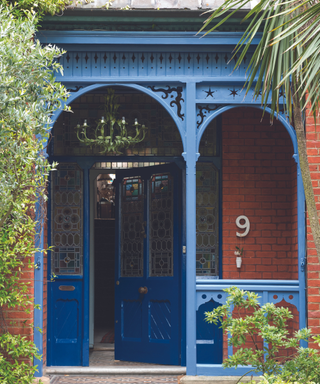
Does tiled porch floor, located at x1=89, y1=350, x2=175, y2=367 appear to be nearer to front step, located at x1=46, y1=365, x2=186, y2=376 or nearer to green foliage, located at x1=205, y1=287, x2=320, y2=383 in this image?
front step, located at x1=46, y1=365, x2=186, y2=376

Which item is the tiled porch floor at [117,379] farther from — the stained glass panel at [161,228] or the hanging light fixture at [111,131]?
the hanging light fixture at [111,131]

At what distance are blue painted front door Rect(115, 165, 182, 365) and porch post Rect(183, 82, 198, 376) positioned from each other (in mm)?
1106

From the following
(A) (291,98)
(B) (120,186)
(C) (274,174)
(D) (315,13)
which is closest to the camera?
(D) (315,13)

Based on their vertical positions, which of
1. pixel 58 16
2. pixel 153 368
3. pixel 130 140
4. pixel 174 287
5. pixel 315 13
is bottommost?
pixel 153 368

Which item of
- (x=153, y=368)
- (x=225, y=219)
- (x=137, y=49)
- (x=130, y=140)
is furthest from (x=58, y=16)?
(x=153, y=368)

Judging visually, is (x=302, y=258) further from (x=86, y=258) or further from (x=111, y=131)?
(x=86, y=258)

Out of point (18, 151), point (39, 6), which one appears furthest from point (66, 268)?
point (39, 6)

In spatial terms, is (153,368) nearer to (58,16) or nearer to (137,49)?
(137,49)

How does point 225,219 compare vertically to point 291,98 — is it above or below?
below

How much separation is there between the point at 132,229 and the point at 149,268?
0.57m

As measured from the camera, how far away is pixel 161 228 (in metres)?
6.45

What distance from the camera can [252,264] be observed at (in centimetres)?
620

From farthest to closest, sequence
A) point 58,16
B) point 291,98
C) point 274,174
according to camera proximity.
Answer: point 274,174, point 58,16, point 291,98

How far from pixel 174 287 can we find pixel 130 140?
6.36ft
